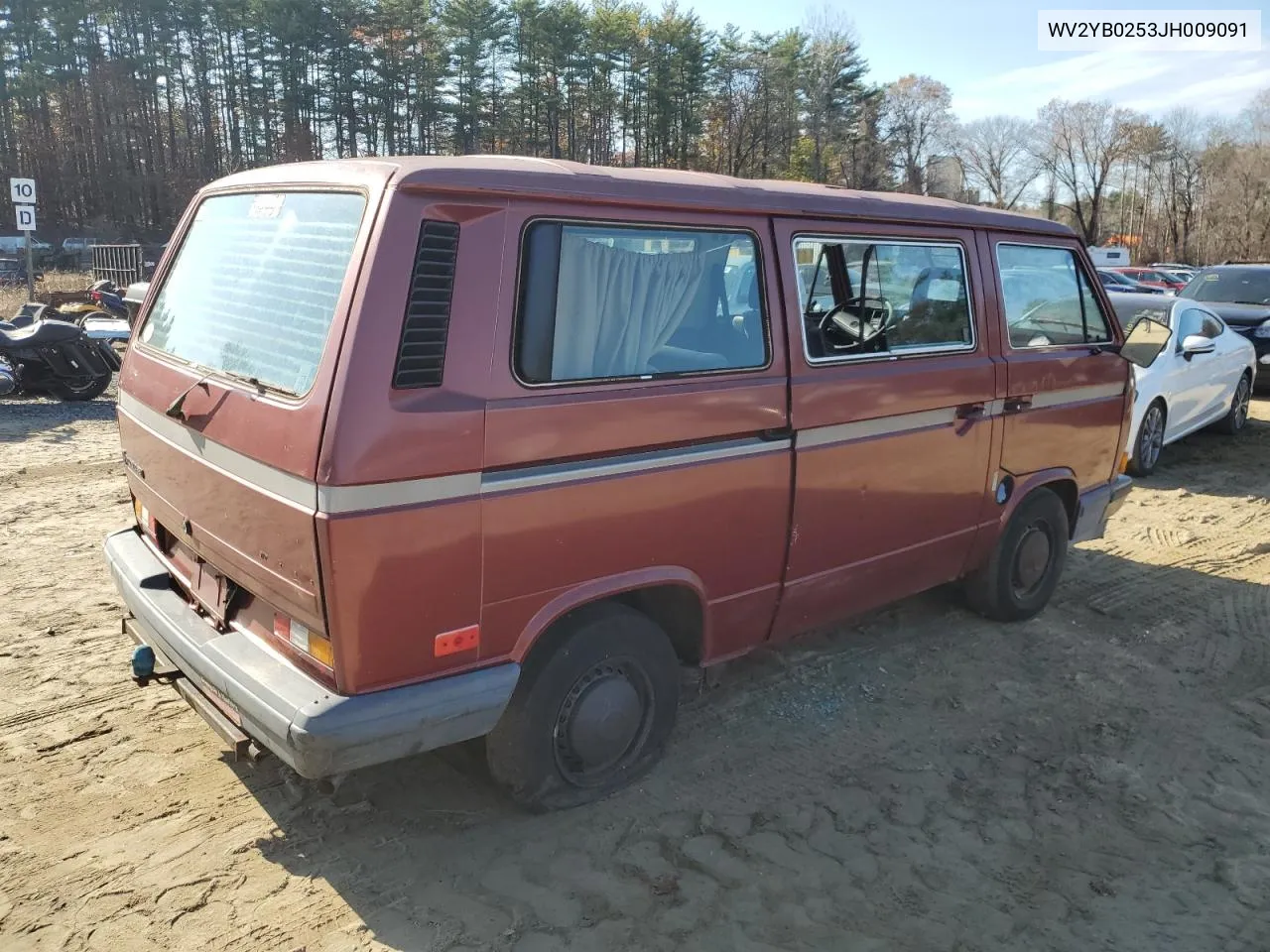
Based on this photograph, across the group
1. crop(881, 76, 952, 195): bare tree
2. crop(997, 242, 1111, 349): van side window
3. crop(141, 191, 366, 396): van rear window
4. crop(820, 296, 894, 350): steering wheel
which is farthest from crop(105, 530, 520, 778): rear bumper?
crop(881, 76, 952, 195): bare tree

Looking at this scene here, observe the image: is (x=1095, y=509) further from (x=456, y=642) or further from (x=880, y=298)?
(x=456, y=642)

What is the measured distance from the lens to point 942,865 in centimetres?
324

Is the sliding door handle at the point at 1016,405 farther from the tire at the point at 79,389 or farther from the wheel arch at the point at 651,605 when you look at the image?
the tire at the point at 79,389

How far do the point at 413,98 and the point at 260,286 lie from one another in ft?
160

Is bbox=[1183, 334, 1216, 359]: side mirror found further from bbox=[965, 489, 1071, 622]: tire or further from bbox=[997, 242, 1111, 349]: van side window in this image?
bbox=[965, 489, 1071, 622]: tire

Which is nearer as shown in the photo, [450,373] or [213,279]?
[450,373]

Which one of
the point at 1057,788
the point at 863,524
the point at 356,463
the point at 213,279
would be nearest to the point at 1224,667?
the point at 1057,788

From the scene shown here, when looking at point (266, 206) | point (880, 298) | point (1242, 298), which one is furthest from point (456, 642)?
point (1242, 298)

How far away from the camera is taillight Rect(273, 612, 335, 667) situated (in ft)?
8.86

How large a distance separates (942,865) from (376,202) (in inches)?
114

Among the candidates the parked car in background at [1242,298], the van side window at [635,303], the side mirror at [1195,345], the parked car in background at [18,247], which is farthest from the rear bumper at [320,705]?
the parked car in background at [18,247]

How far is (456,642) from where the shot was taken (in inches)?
112

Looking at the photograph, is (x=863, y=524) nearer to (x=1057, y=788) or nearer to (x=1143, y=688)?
(x=1057, y=788)

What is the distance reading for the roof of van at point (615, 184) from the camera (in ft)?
9.12
